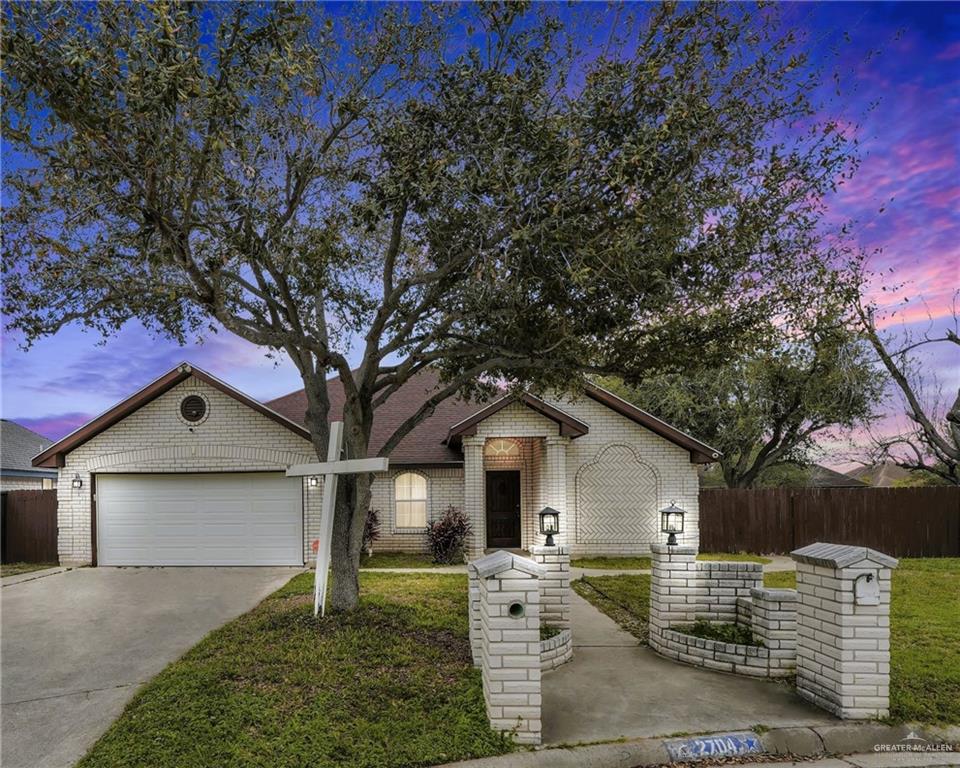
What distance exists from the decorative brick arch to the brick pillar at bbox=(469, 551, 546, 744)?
10797 millimetres

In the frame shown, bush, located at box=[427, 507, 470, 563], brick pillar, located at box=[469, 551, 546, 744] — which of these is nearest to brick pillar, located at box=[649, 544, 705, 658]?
brick pillar, located at box=[469, 551, 546, 744]

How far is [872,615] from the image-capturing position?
4.92 metres

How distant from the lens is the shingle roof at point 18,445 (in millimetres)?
20152

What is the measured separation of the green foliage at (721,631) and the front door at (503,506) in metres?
10.0

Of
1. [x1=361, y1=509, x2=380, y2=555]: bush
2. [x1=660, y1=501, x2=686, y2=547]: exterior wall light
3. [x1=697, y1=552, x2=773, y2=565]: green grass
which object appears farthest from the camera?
[x1=697, y1=552, x2=773, y2=565]: green grass

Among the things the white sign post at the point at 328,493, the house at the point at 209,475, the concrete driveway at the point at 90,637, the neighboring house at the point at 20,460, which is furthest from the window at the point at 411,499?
the neighboring house at the point at 20,460

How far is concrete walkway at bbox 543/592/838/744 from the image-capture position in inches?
187

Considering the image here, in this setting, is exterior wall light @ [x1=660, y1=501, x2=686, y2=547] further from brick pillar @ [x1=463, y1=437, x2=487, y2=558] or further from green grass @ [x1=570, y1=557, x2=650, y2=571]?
brick pillar @ [x1=463, y1=437, x2=487, y2=558]

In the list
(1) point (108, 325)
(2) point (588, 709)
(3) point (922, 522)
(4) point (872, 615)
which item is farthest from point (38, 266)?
(3) point (922, 522)

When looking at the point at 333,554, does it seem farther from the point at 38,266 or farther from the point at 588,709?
the point at 38,266

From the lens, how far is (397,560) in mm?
13953

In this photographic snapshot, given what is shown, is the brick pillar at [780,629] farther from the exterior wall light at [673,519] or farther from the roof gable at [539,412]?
the roof gable at [539,412]

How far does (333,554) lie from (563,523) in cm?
787

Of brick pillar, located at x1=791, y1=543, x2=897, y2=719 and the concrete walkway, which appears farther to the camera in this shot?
brick pillar, located at x1=791, y1=543, x2=897, y2=719
